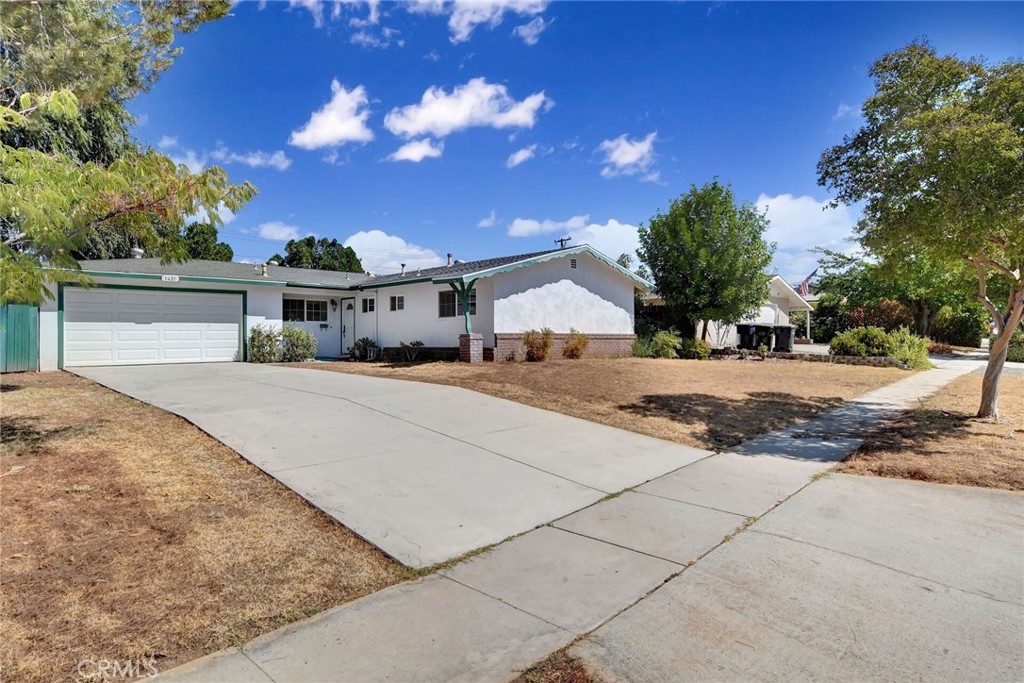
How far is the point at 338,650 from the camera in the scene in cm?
276

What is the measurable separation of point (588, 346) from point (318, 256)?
122 feet

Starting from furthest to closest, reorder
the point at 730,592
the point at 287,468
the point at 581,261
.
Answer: the point at 581,261 < the point at 287,468 < the point at 730,592

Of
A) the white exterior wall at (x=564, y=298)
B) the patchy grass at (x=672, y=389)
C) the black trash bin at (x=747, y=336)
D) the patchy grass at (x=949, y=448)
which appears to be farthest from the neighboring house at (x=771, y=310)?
the patchy grass at (x=949, y=448)

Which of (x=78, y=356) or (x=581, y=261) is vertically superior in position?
(x=581, y=261)

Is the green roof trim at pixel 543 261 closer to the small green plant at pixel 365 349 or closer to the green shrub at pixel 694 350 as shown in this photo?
the green shrub at pixel 694 350

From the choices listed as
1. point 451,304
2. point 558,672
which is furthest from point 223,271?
point 558,672

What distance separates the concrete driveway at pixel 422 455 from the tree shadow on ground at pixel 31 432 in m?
0.77

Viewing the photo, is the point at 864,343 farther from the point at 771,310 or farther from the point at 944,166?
the point at 944,166

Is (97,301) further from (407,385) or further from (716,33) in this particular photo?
(716,33)

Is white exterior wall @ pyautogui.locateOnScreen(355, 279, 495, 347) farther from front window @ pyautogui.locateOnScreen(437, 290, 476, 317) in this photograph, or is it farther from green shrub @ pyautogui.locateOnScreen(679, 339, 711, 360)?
green shrub @ pyautogui.locateOnScreen(679, 339, 711, 360)

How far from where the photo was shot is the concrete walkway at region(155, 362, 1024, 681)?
267cm

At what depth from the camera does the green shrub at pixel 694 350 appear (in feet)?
69.8

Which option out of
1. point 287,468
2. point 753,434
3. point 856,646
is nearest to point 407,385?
point 287,468

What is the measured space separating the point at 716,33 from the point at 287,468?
10920 mm
